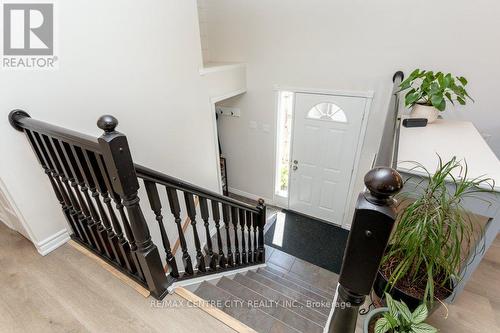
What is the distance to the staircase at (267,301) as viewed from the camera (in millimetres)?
1747

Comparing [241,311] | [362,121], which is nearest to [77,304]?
[241,311]

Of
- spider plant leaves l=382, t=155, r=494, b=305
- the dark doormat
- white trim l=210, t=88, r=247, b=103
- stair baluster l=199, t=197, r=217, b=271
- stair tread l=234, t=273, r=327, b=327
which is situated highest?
white trim l=210, t=88, r=247, b=103

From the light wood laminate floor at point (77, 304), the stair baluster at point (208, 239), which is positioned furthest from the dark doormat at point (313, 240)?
the light wood laminate floor at point (77, 304)

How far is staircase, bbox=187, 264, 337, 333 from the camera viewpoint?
1747mm

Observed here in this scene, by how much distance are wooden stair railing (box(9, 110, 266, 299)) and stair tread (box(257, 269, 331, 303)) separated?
116 cm

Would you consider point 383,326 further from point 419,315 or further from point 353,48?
point 353,48

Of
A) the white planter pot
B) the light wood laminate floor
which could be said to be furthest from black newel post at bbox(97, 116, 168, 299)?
the white planter pot

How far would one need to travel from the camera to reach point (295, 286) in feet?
8.57

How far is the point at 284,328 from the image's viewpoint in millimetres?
1688

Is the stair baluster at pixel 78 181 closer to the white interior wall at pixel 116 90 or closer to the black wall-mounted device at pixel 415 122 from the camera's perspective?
the white interior wall at pixel 116 90

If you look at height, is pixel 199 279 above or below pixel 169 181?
below

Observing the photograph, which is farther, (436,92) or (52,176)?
(436,92)
